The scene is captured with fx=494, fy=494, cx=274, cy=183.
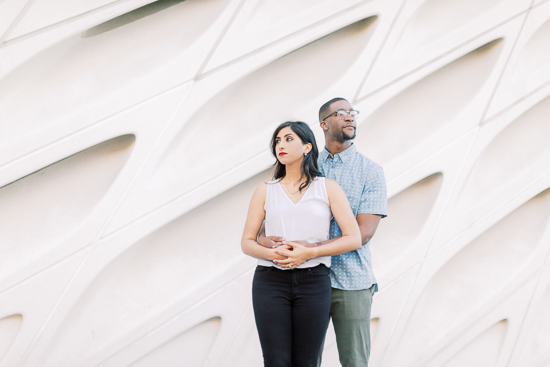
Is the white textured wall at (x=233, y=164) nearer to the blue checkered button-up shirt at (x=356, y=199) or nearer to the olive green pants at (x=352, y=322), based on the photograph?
the blue checkered button-up shirt at (x=356, y=199)

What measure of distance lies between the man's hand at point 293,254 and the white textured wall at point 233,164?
1250 millimetres

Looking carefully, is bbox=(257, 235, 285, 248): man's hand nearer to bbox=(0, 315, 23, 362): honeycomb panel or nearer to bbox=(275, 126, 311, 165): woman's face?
bbox=(275, 126, 311, 165): woman's face

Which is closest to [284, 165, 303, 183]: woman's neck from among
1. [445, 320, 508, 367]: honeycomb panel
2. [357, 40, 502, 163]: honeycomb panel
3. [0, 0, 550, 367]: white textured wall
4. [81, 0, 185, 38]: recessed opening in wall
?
[0, 0, 550, 367]: white textured wall

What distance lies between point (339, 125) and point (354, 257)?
674 millimetres

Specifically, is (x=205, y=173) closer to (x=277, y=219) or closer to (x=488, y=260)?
(x=277, y=219)

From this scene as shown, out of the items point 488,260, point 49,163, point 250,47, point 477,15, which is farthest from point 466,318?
point 49,163

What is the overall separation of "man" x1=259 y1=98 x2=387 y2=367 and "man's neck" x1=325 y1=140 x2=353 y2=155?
24 millimetres

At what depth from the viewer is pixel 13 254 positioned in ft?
9.79

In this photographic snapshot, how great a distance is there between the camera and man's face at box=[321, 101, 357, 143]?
2529 millimetres

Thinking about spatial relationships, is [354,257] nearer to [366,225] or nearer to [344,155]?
[366,225]

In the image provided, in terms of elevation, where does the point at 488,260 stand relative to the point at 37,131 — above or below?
below

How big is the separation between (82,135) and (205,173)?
0.79 m

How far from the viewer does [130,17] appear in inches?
124

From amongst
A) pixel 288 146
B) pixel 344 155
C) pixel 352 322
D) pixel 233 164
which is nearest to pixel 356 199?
pixel 344 155
